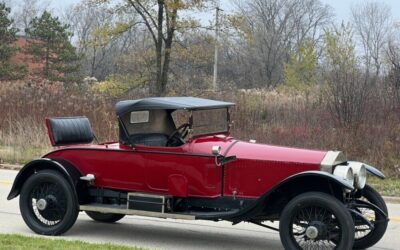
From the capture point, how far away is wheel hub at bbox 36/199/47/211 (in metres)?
7.93

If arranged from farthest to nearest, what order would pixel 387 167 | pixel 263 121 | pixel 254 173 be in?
Answer: pixel 263 121, pixel 387 167, pixel 254 173

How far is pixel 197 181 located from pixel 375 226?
203cm

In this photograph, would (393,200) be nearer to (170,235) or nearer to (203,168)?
(170,235)

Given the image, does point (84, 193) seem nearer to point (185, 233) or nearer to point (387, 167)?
point (185, 233)

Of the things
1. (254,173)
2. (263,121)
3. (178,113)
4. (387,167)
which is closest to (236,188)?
(254,173)

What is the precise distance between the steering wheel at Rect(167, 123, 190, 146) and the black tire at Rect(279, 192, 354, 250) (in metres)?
1.51

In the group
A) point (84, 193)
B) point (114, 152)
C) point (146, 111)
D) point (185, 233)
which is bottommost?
point (185, 233)

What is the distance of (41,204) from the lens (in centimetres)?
795

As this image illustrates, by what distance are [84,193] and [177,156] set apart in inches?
54.2

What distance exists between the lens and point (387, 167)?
1520 cm

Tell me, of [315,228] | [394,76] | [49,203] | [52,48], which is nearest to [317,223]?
[315,228]

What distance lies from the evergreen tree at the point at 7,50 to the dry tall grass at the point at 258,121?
2044 centimetres

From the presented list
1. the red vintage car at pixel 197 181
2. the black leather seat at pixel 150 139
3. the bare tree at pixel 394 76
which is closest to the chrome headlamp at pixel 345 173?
the red vintage car at pixel 197 181

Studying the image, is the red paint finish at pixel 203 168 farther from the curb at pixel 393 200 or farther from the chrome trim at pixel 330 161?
the curb at pixel 393 200
